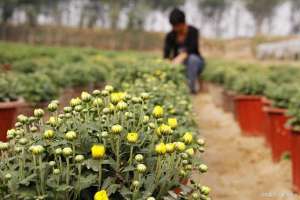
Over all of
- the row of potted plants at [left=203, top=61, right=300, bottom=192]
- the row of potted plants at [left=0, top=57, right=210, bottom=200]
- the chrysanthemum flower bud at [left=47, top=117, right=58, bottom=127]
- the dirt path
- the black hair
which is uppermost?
the black hair

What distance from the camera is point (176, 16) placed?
7.34 m

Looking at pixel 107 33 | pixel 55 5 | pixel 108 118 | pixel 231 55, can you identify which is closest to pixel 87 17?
pixel 55 5

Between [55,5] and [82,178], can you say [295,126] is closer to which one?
[82,178]

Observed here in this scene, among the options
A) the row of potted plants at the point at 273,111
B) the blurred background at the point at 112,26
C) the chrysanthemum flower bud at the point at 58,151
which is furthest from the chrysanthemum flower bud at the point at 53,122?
the blurred background at the point at 112,26

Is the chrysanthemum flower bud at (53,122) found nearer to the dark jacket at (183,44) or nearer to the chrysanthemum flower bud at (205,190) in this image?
the chrysanthemum flower bud at (205,190)

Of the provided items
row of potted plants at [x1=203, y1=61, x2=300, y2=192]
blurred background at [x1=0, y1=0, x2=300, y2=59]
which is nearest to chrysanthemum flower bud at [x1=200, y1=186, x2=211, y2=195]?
row of potted plants at [x1=203, y1=61, x2=300, y2=192]

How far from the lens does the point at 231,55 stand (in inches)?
2121

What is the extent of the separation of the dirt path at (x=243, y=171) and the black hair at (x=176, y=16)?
63.9 inches

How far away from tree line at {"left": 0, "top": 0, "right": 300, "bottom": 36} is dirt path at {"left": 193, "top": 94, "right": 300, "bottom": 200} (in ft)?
144

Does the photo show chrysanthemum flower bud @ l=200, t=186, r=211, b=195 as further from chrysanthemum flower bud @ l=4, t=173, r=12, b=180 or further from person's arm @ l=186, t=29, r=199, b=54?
person's arm @ l=186, t=29, r=199, b=54

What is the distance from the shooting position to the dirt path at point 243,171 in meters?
4.38

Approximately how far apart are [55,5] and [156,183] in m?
60.4

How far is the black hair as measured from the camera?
7.29 m

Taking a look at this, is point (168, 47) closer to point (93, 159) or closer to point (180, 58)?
point (180, 58)
